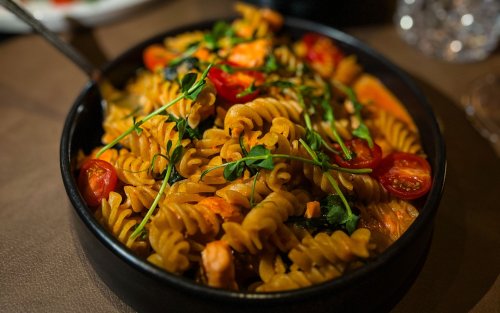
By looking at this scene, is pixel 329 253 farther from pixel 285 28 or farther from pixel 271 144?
pixel 285 28

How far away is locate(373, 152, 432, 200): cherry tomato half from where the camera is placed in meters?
1.84

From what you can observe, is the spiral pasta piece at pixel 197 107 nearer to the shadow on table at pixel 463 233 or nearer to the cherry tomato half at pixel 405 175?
the cherry tomato half at pixel 405 175

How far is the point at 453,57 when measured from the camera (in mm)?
2992

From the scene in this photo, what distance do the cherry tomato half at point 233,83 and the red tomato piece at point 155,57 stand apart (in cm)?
46

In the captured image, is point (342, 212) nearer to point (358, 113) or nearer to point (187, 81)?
point (358, 113)

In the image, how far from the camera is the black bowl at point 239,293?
4.68 feet

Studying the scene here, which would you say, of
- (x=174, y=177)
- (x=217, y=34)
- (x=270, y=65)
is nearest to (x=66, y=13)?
(x=217, y=34)

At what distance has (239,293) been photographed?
1.41 metres

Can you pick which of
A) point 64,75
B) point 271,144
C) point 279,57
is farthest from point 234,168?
point 64,75

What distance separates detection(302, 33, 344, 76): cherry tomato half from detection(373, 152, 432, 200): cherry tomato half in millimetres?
689

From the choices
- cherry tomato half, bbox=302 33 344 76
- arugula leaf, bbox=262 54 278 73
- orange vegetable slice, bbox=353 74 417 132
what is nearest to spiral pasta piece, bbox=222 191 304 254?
arugula leaf, bbox=262 54 278 73

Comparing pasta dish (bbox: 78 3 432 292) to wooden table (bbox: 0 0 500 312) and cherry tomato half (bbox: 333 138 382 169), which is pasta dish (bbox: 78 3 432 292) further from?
wooden table (bbox: 0 0 500 312)

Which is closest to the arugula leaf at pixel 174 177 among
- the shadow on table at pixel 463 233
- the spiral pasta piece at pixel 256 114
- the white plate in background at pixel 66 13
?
the spiral pasta piece at pixel 256 114

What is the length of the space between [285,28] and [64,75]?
51.2 inches
